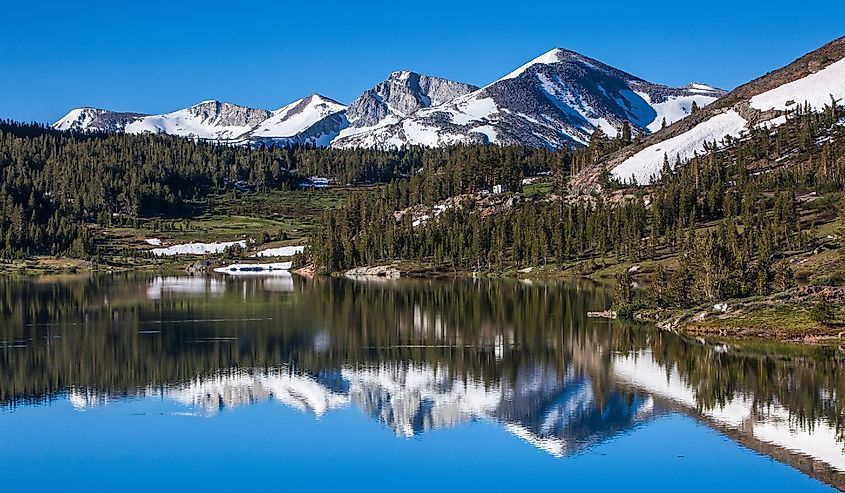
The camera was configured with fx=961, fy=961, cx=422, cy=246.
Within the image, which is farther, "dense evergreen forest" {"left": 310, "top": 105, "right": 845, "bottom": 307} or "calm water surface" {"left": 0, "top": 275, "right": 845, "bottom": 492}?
"dense evergreen forest" {"left": 310, "top": 105, "right": 845, "bottom": 307}

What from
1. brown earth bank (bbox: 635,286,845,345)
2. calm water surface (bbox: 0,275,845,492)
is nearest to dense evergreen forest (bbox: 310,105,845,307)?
brown earth bank (bbox: 635,286,845,345)

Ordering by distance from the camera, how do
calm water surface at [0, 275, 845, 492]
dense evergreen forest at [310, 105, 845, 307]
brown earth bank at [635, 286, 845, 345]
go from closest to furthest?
calm water surface at [0, 275, 845, 492]
brown earth bank at [635, 286, 845, 345]
dense evergreen forest at [310, 105, 845, 307]

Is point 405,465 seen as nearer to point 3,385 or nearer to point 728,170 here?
point 3,385

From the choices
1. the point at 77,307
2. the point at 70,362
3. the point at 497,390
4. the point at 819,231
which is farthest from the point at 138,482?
the point at 819,231

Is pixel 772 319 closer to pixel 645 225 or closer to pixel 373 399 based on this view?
pixel 373 399

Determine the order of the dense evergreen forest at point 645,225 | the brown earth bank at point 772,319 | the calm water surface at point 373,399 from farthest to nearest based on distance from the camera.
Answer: the dense evergreen forest at point 645,225 < the brown earth bank at point 772,319 < the calm water surface at point 373,399

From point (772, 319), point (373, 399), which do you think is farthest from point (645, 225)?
point (373, 399)

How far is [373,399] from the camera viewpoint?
52.8m

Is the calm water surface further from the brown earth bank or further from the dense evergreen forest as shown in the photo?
the dense evergreen forest

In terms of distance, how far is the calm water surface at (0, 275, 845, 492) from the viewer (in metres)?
39.2

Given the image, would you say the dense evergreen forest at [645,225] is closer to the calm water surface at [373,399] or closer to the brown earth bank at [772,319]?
the brown earth bank at [772,319]

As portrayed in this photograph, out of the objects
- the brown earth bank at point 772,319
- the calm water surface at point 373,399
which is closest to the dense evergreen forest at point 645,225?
the brown earth bank at point 772,319

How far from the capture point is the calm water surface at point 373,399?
1544 inches

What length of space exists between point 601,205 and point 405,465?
486ft
